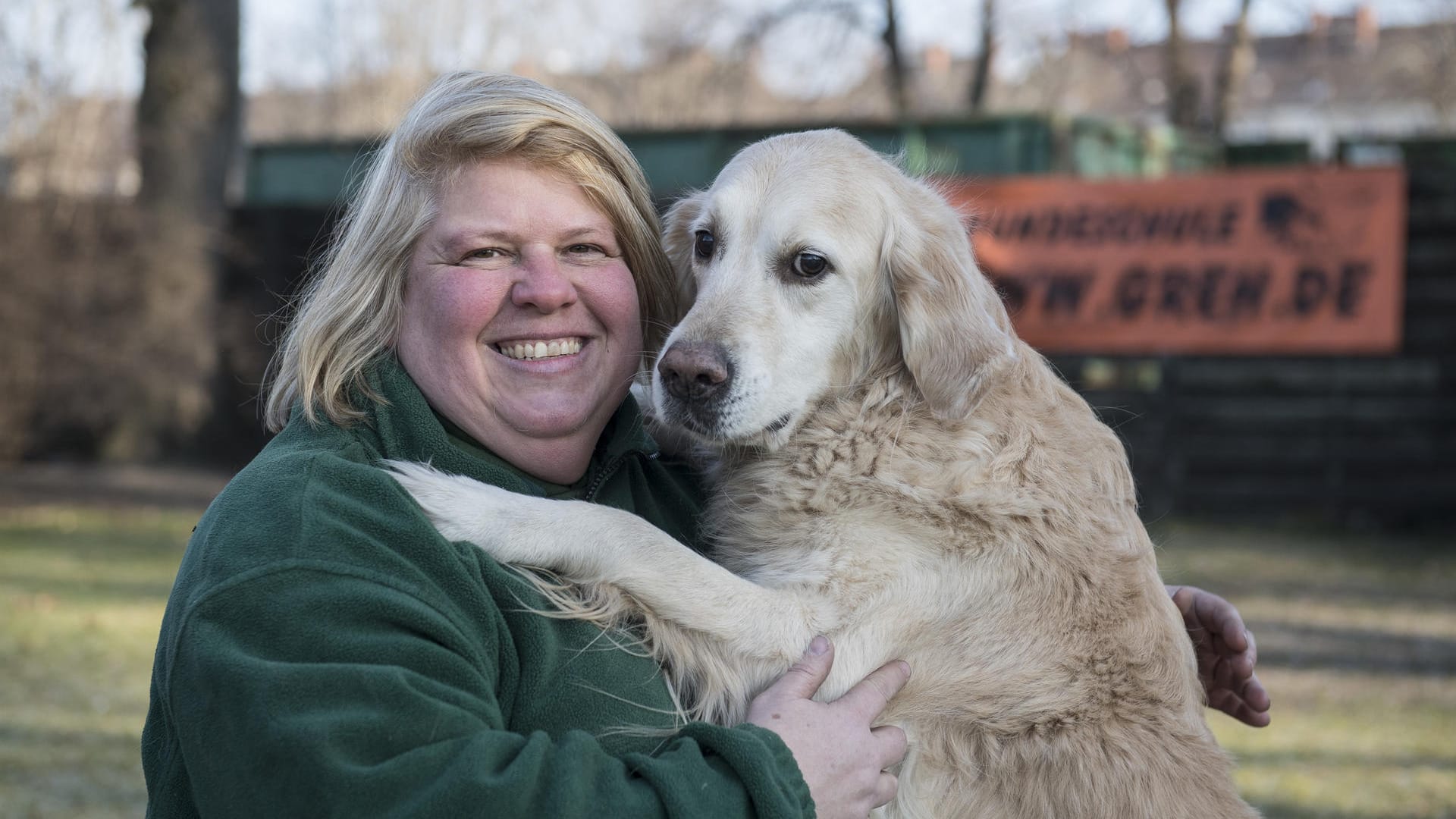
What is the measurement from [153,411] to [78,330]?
1204mm

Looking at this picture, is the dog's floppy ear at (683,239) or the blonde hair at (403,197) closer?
the blonde hair at (403,197)

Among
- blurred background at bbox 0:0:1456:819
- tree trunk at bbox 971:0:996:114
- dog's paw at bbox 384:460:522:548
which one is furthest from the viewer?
tree trunk at bbox 971:0:996:114

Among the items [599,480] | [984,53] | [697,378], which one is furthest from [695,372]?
[984,53]

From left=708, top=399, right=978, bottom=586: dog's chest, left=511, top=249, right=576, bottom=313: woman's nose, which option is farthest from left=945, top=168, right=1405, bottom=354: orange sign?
left=511, top=249, right=576, bottom=313: woman's nose

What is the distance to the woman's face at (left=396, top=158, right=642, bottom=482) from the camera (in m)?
2.29

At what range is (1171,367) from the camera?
11.8m

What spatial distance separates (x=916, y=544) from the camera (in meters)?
2.55

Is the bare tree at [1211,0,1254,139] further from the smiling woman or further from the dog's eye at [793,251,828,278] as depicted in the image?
the smiling woman

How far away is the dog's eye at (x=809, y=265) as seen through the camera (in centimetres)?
304

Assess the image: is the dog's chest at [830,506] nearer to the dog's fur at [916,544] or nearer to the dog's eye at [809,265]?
the dog's fur at [916,544]

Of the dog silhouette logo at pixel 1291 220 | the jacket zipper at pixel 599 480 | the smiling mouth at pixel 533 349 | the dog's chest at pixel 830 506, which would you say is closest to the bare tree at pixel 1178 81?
the dog silhouette logo at pixel 1291 220

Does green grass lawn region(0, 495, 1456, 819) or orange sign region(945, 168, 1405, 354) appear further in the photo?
orange sign region(945, 168, 1405, 354)

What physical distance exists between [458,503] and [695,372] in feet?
2.14

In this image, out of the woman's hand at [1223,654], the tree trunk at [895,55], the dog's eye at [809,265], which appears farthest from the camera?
the tree trunk at [895,55]
